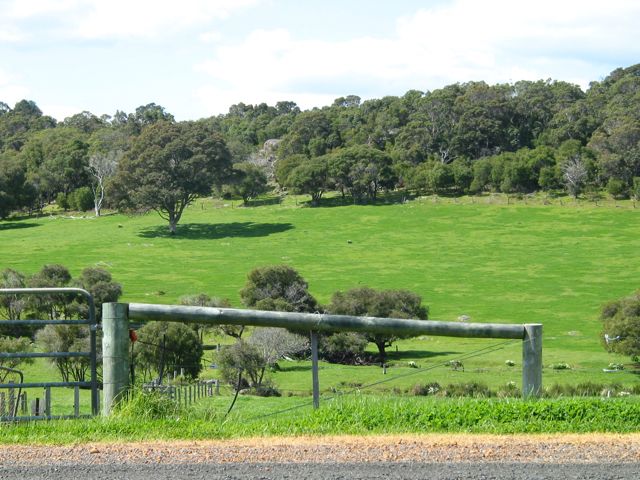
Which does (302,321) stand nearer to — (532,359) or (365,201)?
(532,359)

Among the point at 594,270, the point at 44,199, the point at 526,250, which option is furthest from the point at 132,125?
the point at 594,270

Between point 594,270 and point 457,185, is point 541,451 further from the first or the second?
point 457,185

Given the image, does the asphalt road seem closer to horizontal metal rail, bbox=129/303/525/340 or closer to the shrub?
horizontal metal rail, bbox=129/303/525/340

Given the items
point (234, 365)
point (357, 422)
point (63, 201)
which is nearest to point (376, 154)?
point (63, 201)

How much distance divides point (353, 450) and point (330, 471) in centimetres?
59

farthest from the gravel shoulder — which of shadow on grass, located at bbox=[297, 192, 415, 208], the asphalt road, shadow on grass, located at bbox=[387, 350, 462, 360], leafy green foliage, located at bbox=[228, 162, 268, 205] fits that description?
leafy green foliage, located at bbox=[228, 162, 268, 205]

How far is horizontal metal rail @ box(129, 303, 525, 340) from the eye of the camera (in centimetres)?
809

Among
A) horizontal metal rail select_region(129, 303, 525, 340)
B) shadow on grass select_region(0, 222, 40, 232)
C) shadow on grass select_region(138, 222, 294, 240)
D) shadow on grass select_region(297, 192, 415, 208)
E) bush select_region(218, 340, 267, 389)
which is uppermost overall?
A: shadow on grass select_region(297, 192, 415, 208)

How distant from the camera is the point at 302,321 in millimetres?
8094

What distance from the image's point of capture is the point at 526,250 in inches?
3460

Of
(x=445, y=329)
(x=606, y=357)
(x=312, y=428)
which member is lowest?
(x=606, y=357)

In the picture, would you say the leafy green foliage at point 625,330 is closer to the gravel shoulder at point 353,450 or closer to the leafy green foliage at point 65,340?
the leafy green foliage at point 65,340

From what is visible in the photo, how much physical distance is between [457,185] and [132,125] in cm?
7207

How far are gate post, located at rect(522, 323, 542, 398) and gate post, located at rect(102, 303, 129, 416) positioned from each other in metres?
3.68
